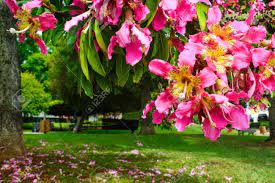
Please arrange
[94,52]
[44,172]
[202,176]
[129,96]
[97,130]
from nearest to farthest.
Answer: [94,52] → [44,172] → [202,176] → [129,96] → [97,130]

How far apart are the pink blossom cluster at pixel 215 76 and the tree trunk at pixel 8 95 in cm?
606

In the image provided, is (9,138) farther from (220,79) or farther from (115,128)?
(115,128)

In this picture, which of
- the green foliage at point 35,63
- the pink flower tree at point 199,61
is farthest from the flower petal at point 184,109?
the green foliage at point 35,63

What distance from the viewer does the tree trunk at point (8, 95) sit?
6.37 meters

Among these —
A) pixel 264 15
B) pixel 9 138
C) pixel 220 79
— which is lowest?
pixel 9 138

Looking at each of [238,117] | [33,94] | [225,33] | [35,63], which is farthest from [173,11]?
[35,63]

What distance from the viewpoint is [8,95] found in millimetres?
6523

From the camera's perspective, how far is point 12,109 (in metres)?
6.50

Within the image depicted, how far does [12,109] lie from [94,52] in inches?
233

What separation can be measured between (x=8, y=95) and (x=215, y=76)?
20.7 feet

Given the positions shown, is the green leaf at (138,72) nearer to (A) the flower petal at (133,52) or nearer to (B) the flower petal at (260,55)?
(A) the flower petal at (133,52)

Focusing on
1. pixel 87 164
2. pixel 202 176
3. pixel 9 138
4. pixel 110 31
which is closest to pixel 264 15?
pixel 110 31


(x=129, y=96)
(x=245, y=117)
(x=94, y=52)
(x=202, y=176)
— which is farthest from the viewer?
(x=129, y=96)

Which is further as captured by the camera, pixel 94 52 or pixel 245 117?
pixel 94 52
